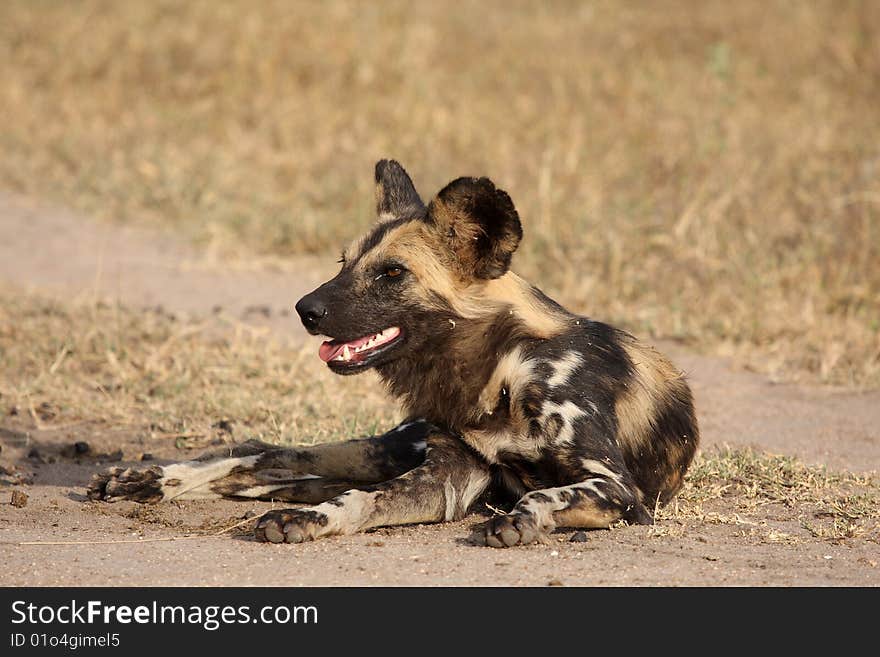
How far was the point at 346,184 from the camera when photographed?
9320 mm

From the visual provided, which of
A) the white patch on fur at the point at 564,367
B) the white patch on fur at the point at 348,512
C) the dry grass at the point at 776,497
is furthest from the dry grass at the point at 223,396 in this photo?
the white patch on fur at the point at 348,512

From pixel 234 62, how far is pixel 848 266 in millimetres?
5654

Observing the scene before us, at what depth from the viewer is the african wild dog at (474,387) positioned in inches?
164

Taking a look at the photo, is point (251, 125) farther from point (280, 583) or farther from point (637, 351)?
point (280, 583)

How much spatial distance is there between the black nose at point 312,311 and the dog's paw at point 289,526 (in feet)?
2.02

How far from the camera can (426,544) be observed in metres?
3.96

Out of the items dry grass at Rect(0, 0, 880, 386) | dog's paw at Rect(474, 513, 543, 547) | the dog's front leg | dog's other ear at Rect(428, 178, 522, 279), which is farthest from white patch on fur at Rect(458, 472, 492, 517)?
dry grass at Rect(0, 0, 880, 386)

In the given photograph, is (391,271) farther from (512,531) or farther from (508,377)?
(512,531)

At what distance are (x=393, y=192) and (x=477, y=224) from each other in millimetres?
566

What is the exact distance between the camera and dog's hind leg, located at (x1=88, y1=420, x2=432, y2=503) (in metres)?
4.48

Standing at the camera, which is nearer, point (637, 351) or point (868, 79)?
point (637, 351)

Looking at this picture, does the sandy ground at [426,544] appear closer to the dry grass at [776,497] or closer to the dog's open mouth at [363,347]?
the dry grass at [776,497]

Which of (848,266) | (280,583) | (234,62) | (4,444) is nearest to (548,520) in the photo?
(280,583)

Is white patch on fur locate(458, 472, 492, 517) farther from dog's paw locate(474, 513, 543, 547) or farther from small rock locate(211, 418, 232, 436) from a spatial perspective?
small rock locate(211, 418, 232, 436)
